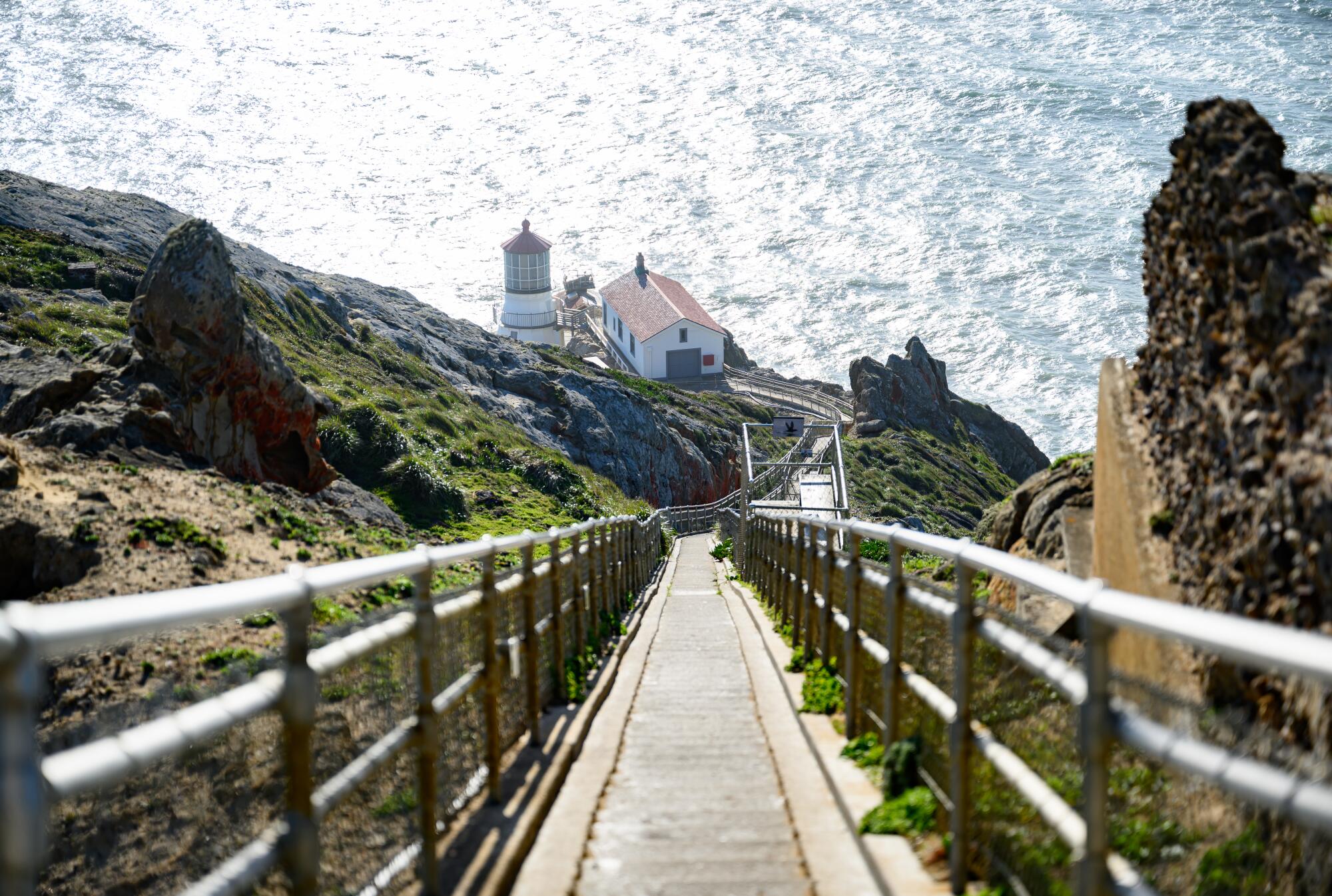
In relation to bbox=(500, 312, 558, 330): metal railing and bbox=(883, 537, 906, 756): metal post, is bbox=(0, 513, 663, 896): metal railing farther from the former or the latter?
bbox=(500, 312, 558, 330): metal railing

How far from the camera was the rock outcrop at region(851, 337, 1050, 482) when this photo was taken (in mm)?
75750

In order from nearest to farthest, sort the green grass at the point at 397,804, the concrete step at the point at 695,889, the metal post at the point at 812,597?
1. the green grass at the point at 397,804
2. the concrete step at the point at 695,889
3. the metal post at the point at 812,597

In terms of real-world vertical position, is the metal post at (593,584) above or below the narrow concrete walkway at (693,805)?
above

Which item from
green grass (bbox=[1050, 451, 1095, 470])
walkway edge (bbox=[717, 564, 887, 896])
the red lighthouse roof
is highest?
the red lighthouse roof

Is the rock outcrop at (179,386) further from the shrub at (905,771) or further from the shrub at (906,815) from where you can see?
the shrub at (906,815)

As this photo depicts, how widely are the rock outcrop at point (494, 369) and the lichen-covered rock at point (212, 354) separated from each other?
17.1 metres

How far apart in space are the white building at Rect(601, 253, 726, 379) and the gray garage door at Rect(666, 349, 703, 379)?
4 centimetres

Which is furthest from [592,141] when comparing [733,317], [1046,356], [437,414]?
[437,414]

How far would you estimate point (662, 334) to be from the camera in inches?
3263

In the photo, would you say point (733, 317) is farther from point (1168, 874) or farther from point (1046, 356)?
point (1168, 874)

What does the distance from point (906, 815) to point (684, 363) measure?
7949 centimetres

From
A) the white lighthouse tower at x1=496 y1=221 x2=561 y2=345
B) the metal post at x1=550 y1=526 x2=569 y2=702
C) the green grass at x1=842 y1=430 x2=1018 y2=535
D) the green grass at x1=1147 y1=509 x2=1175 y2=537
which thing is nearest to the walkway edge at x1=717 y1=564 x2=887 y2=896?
the metal post at x1=550 y1=526 x2=569 y2=702

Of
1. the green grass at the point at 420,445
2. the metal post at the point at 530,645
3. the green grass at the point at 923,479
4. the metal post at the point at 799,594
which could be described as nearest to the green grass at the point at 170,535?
the metal post at the point at 799,594

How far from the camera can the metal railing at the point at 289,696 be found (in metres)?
2.02
